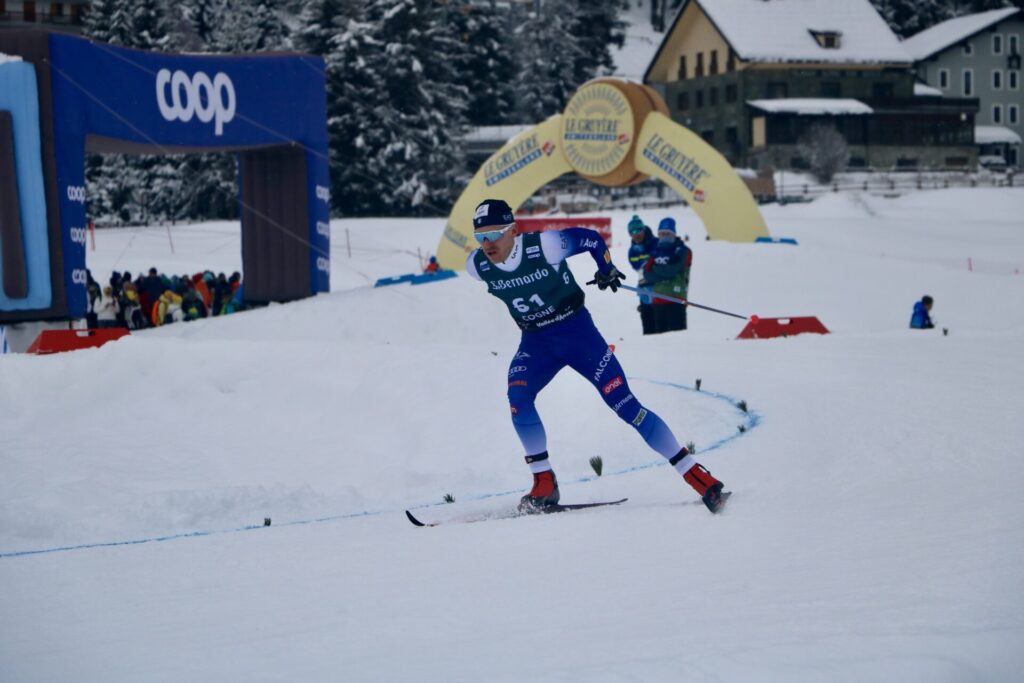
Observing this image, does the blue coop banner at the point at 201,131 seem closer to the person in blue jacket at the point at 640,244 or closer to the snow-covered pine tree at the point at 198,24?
the person in blue jacket at the point at 640,244

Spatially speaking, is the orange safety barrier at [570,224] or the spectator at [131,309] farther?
the orange safety barrier at [570,224]

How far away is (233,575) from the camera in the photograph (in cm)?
518

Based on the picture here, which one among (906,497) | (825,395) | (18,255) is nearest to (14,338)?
(18,255)

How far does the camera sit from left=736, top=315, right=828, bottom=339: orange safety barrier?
14.2m

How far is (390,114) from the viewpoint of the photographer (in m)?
44.8

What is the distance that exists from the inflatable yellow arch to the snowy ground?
11.5 m

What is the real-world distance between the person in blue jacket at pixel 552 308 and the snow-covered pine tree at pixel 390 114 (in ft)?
125

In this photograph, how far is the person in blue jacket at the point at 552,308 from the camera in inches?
240

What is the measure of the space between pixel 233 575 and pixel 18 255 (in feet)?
43.0

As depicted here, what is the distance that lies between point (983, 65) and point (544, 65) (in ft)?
88.8

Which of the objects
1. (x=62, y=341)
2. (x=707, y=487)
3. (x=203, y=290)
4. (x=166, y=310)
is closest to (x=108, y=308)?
(x=166, y=310)

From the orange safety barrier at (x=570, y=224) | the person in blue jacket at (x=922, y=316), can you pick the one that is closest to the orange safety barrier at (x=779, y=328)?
the person in blue jacket at (x=922, y=316)

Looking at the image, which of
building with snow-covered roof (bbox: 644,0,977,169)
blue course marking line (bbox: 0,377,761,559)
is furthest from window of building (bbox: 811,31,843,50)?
blue course marking line (bbox: 0,377,761,559)

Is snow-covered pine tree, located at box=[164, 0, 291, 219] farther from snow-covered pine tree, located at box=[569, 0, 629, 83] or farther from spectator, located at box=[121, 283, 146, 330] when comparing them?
spectator, located at box=[121, 283, 146, 330]
